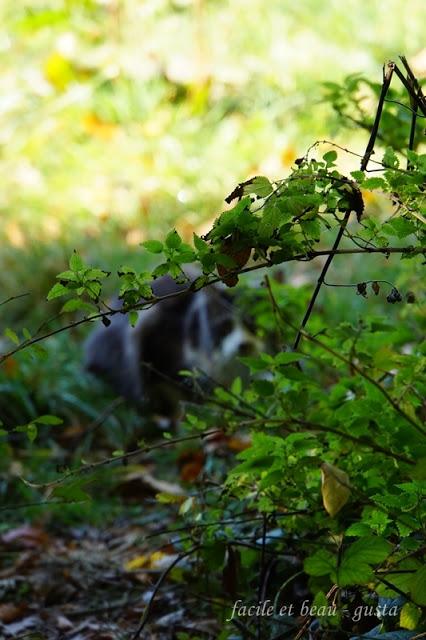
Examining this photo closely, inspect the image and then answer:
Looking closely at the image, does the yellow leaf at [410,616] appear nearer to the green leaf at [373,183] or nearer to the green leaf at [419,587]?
the green leaf at [419,587]

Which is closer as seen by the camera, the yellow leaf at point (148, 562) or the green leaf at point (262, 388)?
the green leaf at point (262, 388)

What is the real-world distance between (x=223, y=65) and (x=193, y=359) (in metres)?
3.29

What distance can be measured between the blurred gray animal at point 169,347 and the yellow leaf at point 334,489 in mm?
2167

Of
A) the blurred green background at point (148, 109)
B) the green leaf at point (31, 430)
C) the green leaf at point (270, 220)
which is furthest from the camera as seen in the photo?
the blurred green background at point (148, 109)

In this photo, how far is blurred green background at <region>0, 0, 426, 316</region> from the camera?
5.46m

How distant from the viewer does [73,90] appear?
6.52 metres

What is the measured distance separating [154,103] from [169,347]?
2848 millimetres

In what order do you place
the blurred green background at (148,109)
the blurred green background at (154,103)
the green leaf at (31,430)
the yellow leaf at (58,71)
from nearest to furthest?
the green leaf at (31,430) → the blurred green background at (148,109) → the blurred green background at (154,103) → the yellow leaf at (58,71)

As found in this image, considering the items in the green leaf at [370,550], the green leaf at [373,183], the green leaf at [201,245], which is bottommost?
the green leaf at [370,550]

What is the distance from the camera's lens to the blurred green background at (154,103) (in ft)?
17.9

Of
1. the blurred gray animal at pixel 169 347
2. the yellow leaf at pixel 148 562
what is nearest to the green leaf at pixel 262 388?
the yellow leaf at pixel 148 562

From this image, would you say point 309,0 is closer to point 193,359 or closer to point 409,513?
point 193,359

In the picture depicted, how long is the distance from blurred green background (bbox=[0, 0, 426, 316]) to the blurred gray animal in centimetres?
109

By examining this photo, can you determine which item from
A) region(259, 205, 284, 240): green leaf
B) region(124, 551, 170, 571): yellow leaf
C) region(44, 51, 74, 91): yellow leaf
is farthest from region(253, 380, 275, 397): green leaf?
region(44, 51, 74, 91): yellow leaf
